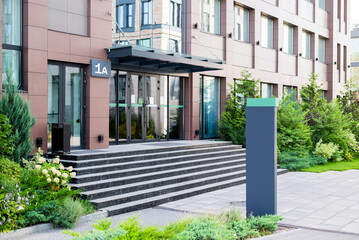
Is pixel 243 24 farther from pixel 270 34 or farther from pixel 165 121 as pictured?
pixel 165 121

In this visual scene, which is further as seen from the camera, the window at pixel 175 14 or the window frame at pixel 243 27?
the window frame at pixel 243 27

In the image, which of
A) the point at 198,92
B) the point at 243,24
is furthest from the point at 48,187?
the point at 243,24

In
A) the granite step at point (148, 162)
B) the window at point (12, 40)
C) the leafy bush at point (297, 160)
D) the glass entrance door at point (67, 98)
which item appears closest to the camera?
the granite step at point (148, 162)

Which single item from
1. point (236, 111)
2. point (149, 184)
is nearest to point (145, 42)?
point (236, 111)

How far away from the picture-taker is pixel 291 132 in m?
19.7

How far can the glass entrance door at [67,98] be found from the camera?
13.0 m

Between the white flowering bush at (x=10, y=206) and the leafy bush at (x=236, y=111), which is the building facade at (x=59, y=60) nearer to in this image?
the white flowering bush at (x=10, y=206)

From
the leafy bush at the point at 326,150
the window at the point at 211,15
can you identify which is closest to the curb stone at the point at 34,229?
the window at the point at 211,15

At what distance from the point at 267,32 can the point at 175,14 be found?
8657 mm

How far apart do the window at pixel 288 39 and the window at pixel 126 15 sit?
13.3 m

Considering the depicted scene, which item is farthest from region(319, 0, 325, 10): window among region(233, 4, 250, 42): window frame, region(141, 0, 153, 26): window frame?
region(141, 0, 153, 26): window frame

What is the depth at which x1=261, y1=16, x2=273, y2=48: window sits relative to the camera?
2452cm

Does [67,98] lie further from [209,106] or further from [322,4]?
[322,4]

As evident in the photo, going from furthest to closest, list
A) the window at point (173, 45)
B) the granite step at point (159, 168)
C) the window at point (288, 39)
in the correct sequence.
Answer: the window at point (288, 39) < the window at point (173, 45) < the granite step at point (159, 168)
